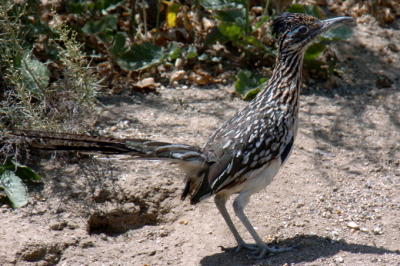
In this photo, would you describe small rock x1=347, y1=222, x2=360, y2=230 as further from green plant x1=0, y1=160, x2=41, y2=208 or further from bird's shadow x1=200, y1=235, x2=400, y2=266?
green plant x1=0, y1=160, x2=41, y2=208

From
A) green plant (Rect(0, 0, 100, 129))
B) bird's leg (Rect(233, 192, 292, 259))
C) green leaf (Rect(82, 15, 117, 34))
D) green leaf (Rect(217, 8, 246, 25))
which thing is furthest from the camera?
green leaf (Rect(217, 8, 246, 25))

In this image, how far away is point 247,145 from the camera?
5.38 metres

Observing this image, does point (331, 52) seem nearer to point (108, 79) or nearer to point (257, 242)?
point (108, 79)

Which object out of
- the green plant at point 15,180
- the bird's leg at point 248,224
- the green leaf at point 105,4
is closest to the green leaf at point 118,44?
the green leaf at point 105,4

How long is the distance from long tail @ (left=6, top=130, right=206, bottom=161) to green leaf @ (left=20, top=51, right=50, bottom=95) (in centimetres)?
138

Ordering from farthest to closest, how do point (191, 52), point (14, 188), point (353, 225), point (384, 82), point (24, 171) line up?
point (191, 52)
point (384, 82)
point (24, 171)
point (14, 188)
point (353, 225)

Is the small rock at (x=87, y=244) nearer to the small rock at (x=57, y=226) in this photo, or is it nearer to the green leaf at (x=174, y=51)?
the small rock at (x=57, y=226)

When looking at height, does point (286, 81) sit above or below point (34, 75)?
above

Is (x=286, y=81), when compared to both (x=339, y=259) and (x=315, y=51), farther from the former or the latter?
(x=315, y=51)

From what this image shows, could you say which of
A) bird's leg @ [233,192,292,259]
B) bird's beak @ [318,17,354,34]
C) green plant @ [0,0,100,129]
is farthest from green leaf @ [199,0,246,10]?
bird's leg @ [233,192,292,259]

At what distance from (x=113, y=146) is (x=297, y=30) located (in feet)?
5.94

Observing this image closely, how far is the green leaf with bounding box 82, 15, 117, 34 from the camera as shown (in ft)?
25.1

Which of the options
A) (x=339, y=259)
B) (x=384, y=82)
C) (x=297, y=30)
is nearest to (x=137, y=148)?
(x=297, y=30)

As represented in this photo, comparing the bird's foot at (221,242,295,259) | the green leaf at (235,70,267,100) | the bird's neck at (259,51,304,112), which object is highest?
the bird's neck at (259,51,304,112)
